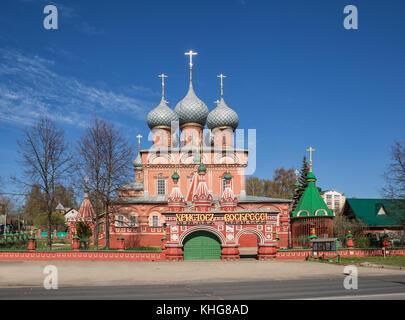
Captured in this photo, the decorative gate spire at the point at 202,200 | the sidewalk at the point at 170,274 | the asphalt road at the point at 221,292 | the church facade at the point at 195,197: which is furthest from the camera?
the decorative gate spire at the point at 202,200

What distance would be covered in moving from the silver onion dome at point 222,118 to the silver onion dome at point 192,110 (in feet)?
3.20

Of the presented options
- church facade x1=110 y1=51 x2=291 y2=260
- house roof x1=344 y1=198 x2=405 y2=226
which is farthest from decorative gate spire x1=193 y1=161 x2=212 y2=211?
house roof x1=344 y1=198 x2=405 y2=226

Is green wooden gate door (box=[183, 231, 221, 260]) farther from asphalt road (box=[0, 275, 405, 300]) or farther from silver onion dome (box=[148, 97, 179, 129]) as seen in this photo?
silver onion dome (box=[148, 97, 179, 129])

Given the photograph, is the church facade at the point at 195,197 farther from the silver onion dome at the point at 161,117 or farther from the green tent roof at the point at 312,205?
the green tent roof at the point at 312,205

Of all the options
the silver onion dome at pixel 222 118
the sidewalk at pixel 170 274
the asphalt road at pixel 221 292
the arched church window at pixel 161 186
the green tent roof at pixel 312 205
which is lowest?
the sidewalk at pixel 170 274

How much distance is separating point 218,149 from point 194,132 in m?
4.46

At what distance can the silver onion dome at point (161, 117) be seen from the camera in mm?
43719

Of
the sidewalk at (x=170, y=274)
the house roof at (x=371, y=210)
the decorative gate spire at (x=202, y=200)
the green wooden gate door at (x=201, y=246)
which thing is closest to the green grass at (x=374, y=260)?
the sidewalk at (x=170, y=274)

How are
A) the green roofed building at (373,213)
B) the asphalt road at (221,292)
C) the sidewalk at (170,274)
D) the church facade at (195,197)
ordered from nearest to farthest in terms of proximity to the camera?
the asphalt road at (221,292) → the sidewalk at (170,274) → the church facade at (195,197) → the green roofed building at (373,213)

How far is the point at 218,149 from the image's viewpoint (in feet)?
136

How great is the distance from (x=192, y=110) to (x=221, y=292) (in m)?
33.8

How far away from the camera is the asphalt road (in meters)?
10.6
